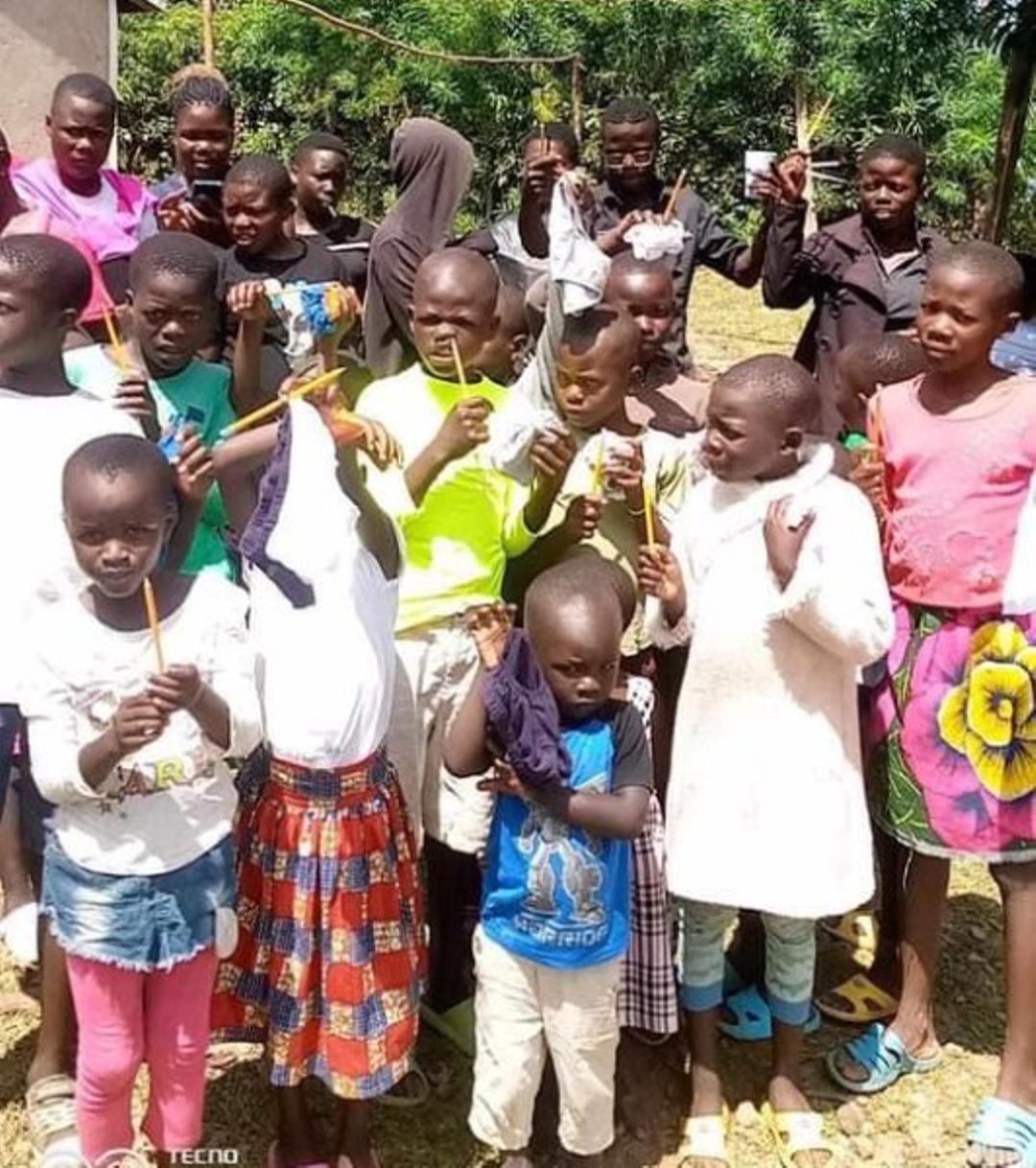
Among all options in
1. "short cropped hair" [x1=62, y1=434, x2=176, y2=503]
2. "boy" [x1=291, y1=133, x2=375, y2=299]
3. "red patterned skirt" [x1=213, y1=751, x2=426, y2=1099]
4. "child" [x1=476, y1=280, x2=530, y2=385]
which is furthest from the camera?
"boy" [x1=291, y1=133, x2=375, y2=299]

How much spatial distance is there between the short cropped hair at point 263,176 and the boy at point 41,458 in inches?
42.7

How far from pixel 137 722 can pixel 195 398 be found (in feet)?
3.69

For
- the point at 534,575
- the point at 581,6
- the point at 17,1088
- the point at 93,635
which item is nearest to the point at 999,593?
the point at 534,575

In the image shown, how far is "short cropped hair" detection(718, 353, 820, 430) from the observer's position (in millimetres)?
2553

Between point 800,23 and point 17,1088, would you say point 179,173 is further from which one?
point 800,23

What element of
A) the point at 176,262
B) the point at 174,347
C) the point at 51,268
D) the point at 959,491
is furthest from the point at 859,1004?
the point at 51,268

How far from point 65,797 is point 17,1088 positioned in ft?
3.36

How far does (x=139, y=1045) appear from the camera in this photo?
2377mm

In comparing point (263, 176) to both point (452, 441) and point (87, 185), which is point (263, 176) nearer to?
point (87, 185)

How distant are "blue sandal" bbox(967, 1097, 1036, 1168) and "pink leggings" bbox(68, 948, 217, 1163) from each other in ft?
5.21

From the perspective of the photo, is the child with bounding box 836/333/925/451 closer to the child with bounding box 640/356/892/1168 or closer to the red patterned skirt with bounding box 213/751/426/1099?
the child with bounding box 640/356/892/1168

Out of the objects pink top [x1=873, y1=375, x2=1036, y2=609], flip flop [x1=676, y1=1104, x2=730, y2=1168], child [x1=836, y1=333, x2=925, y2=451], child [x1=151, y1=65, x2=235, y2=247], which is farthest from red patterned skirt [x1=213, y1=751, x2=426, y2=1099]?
child [x1=151, y1=65, x2=235, y2=247]

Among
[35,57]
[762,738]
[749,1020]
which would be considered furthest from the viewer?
[35,57]

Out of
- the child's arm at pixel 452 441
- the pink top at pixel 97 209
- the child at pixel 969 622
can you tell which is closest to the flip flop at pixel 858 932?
the child at pixel 969 622
